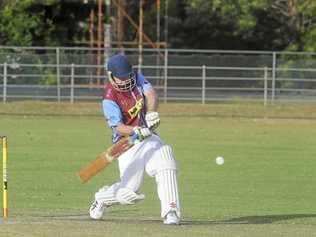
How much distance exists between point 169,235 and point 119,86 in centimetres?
201

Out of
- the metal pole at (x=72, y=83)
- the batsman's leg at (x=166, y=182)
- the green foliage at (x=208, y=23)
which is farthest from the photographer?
the green foliage at (x=208, y=23)

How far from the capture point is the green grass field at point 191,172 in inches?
465

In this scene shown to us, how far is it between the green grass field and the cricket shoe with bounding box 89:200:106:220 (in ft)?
0.31

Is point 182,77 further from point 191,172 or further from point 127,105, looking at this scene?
point 127,105

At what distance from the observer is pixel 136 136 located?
11703 mm

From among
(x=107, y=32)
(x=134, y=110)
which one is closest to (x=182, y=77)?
(x=107, y=32)

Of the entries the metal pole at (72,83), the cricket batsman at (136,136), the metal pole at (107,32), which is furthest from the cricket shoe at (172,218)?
the metal pole at (107,32)

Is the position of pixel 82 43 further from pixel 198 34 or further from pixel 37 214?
pixel 37 214

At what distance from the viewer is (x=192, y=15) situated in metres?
61.2

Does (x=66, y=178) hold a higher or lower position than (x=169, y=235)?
lower

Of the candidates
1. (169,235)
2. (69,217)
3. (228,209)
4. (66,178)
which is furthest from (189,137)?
(169,235)

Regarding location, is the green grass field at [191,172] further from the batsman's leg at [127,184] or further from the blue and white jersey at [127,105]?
the blue and white jersey at [127,105]

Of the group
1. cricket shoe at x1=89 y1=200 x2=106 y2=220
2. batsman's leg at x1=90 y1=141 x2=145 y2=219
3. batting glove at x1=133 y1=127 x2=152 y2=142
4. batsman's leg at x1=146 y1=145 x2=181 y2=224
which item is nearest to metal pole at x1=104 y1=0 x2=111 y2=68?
cricket shoe at x1=89 y1=200 x2=106 y2=220

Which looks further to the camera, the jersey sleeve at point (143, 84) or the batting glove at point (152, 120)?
Answer: the jersey sleeve at point (143, 84)
